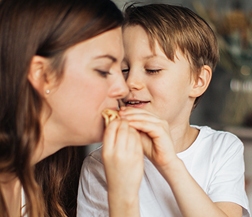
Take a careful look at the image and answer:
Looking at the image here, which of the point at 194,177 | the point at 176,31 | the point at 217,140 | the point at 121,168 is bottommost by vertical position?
the point at 194,177

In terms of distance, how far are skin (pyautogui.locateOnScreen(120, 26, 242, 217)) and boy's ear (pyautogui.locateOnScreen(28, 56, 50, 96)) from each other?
0.26 metres

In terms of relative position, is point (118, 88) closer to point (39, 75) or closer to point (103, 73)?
point (103, 73)

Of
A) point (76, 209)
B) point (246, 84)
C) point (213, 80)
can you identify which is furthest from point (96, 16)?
point (213, 80)

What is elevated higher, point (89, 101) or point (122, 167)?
point (89, 101)

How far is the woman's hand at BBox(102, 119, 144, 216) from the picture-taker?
3.02ft

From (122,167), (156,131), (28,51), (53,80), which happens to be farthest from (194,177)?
(28,51)

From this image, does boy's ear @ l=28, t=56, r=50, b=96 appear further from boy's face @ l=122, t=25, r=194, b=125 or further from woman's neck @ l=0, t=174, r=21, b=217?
A: boy's face @ l=122, t=25, r=194, b=125

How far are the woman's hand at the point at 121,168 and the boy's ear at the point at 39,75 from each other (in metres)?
0.22

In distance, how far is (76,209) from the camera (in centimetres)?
150

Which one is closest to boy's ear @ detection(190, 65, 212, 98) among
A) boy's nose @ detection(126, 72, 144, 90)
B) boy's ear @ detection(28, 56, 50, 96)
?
boy's nose @ detection(126, 72, 144, 90)

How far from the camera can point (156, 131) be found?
1.06 metres

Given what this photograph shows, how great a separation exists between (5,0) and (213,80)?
127 inches

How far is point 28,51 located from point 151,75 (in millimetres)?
557

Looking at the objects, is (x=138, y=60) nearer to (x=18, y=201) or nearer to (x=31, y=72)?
(x=31, y=72)
